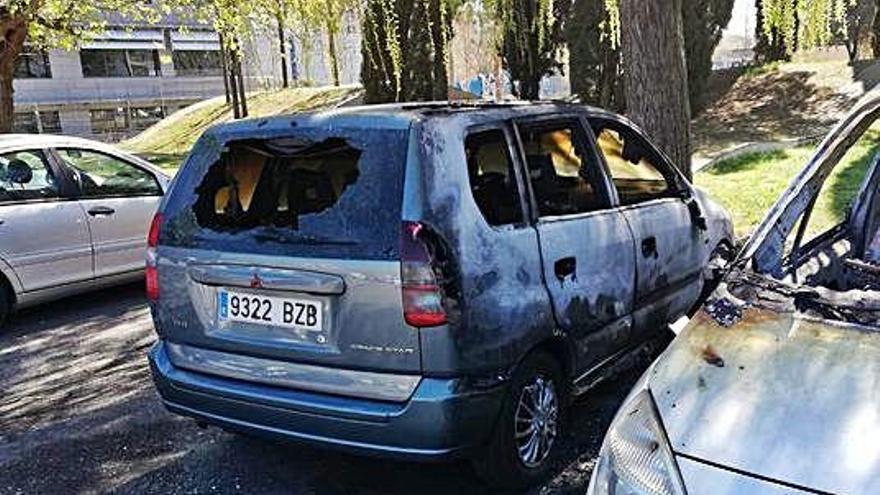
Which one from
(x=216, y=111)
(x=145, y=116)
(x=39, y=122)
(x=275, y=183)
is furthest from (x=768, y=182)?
(x=145, y=116)

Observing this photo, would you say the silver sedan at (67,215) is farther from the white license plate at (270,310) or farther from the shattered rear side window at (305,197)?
the white license plate at (270,310)

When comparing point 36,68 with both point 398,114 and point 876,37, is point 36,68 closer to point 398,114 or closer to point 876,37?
point 876,37

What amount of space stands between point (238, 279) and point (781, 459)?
2.14 meters

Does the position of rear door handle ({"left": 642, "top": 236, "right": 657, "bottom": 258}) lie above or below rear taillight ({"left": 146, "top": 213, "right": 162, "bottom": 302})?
below

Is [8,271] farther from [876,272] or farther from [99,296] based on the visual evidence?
[876,272]

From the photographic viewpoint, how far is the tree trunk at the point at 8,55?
13164 mm

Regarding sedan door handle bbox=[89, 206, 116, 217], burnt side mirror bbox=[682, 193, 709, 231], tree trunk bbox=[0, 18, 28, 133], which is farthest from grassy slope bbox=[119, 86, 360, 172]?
burnt side mirror bbox=[682, 193, 709, 231]

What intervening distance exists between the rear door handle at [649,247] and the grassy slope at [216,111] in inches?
799

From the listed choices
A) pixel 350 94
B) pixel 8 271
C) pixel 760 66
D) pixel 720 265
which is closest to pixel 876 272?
pixel 720 265

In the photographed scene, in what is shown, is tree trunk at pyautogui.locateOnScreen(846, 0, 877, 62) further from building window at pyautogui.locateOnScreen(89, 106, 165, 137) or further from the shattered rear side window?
building window at pyautogui.locateOnScreen(89, 106, 165, 137)

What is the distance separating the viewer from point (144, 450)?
13.2ft

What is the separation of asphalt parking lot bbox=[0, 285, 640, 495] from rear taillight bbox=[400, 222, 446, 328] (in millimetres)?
964

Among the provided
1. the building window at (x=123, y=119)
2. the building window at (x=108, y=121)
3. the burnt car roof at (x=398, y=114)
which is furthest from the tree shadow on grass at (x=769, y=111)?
the building window at (x=108, y=121)

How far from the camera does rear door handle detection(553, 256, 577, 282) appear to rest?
344cm
